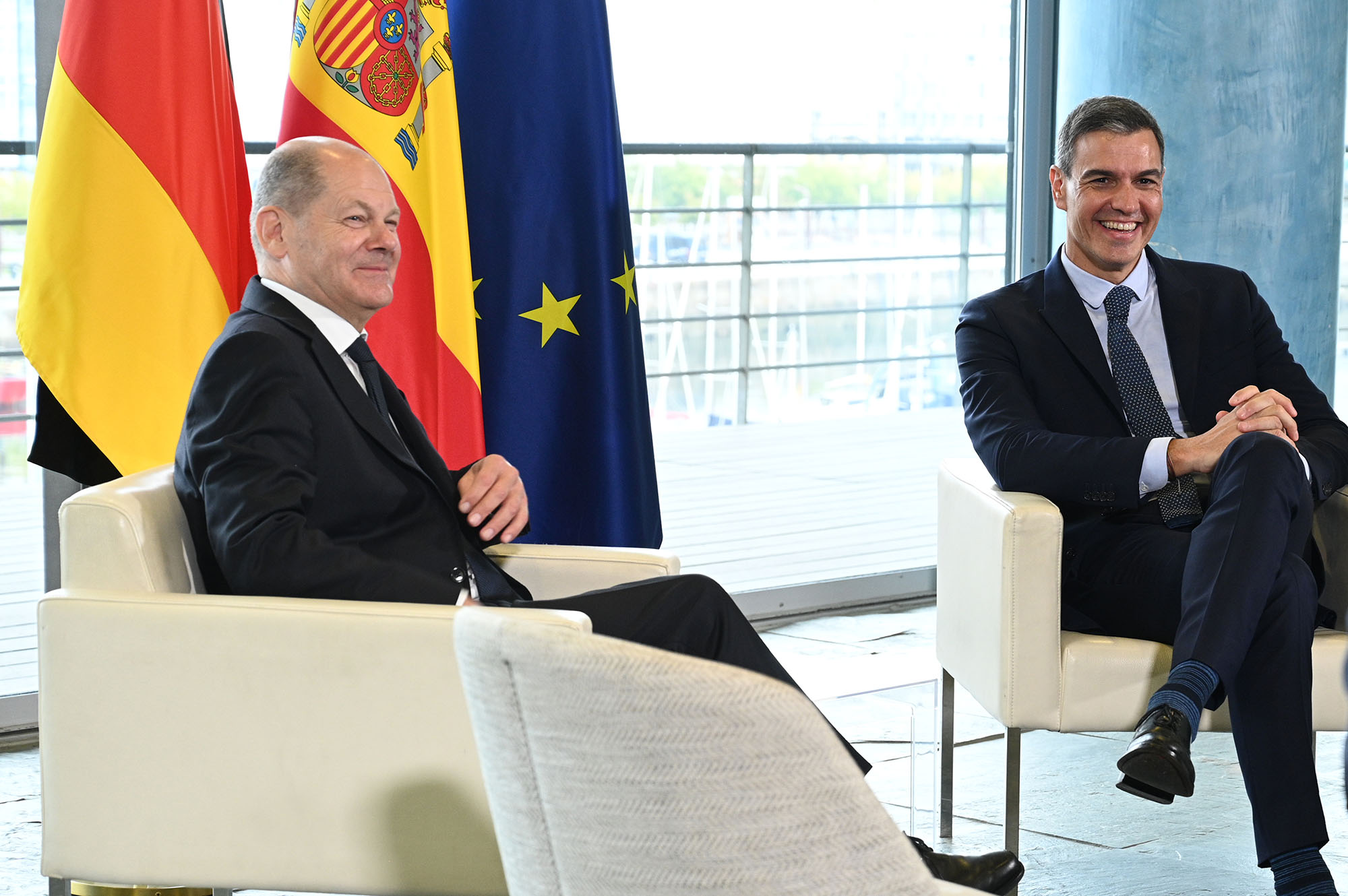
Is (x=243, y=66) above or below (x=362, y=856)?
above

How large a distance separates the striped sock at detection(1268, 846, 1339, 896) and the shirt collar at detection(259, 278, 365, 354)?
1584mm

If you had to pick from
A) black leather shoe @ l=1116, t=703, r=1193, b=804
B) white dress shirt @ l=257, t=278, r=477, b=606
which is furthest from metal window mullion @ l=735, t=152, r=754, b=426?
black leather shoe @ l=1116, t=703, r=1193, b=804

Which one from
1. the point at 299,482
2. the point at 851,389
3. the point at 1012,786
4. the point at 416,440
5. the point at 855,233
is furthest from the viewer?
the point at 851,389

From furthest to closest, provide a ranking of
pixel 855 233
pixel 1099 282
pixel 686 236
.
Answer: pixel 855 233 < pixel 686 236 < pixel 1099 282

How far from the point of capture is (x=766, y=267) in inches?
185

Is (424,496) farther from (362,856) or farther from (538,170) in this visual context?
(538,170)

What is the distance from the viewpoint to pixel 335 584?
1.88m

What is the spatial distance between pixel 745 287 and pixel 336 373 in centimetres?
277

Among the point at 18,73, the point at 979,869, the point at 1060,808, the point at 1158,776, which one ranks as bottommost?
the point at 1060,808

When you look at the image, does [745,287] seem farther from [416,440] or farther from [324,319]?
[324,319]

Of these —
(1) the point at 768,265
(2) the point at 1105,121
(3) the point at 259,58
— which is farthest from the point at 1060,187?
(3) the point at 259,58

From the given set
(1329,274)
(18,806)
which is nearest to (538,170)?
(18,806)

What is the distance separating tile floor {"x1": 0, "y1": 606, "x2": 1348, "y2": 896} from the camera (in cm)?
250

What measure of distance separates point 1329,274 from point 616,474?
2.15 meters
